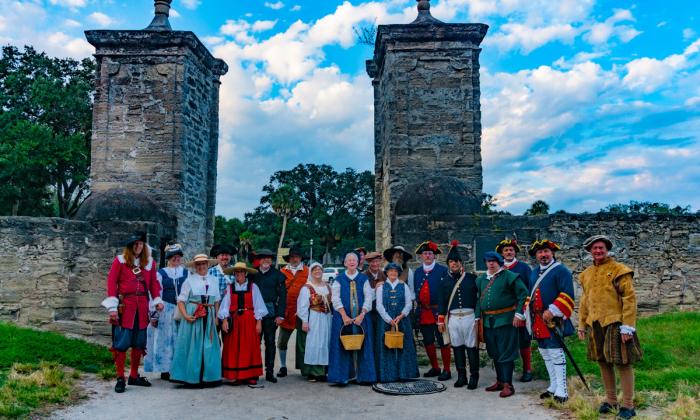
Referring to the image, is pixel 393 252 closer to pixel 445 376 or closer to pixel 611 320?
pixel 445 376

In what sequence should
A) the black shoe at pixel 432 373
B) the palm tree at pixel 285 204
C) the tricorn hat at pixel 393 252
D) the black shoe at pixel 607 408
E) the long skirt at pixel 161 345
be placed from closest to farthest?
the black shoe at pixel 607 408
the long skirt at pixel 161 345
the black shoe at pixel 432 373
the tricorn hat at pixel 393 252
the palm tree at pixel 285 204

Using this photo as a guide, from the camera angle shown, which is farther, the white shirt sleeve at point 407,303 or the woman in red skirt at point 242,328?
the white shirt sleeve at point 407,303

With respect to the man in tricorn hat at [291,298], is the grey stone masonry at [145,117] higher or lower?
higher

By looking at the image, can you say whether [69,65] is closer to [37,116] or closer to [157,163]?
[37,116]

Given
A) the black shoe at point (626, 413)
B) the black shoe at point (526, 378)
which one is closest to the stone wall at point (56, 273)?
the black shoe at point (526, 378)

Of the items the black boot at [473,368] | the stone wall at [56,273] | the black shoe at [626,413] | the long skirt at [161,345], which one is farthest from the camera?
the stone wall at [56,273]

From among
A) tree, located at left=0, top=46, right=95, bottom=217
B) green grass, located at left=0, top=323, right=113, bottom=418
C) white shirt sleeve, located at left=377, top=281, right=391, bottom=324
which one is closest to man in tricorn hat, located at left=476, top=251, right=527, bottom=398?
white shirt sleeve, located at left=377, top=281, right=391, bottom=324

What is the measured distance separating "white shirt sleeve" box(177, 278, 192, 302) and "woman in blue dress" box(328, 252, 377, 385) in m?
1.59

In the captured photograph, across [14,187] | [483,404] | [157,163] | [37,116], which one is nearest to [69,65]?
[37,116]

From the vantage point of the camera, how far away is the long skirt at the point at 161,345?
21.0 ft

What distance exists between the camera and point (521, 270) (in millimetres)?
6301

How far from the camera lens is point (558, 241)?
8320mm

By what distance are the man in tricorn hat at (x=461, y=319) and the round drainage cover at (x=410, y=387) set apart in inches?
10.8

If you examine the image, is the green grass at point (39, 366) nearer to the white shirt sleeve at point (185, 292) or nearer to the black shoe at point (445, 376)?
the white shirt sleeve at point (185, 292)
